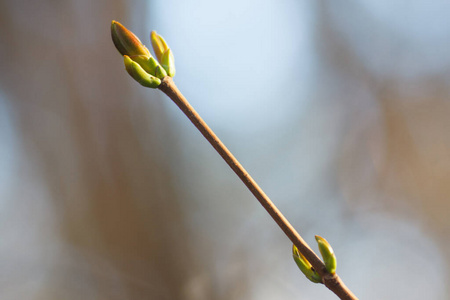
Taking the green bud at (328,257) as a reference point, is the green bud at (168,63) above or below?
above

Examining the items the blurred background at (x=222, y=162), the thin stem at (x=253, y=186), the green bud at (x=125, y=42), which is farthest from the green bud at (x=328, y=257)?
the blurred background at (x=222, y=162)

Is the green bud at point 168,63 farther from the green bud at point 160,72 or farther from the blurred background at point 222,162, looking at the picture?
the blurred background at point 222,162

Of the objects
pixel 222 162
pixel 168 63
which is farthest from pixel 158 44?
pixel 222 162

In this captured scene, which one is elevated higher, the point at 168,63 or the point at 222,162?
the point at 222,162

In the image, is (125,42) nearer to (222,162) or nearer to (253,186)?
(253,186)

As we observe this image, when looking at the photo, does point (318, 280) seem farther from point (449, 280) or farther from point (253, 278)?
point (449, 280)

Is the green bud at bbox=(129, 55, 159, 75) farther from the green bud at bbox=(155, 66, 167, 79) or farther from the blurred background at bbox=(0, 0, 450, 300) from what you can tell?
the blurred background at bbox=(0, 0, 450, 300)
